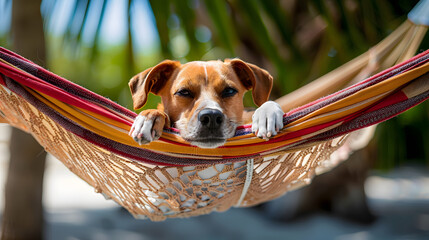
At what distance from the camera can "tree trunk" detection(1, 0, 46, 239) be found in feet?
9.62

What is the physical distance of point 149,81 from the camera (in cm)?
174

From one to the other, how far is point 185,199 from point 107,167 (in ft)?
1.05

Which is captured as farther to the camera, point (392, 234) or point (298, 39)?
point (298, 39)

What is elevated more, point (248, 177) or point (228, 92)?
point (228, 92)

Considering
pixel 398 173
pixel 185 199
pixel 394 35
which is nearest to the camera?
pixel 185 199

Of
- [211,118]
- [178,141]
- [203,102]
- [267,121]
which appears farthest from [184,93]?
[267,121]

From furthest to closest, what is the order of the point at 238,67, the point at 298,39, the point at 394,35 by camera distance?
the point at 298,39, the point at 394,35, the point at 238,67

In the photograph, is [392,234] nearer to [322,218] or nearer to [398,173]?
[322,218]

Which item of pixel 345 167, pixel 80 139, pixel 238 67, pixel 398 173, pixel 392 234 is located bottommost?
pixel 398 173

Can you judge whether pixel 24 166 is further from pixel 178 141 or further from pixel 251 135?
pixel 251 135

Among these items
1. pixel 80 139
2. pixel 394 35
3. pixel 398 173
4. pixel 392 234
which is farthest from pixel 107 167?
pixel 398 173

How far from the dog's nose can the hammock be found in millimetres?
111

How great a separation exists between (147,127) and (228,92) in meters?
0.49

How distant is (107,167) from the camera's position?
5.05ft
